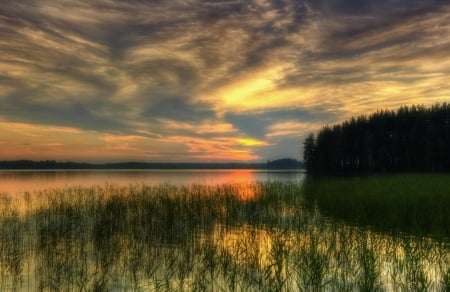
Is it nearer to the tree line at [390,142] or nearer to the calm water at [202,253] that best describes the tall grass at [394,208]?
the calm water at [202,253]

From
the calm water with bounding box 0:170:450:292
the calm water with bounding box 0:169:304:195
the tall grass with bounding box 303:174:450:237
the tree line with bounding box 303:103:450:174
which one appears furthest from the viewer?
the tree line with bounding box 303:103:450:174

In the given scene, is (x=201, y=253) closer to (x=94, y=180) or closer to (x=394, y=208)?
(x=394, y=208)

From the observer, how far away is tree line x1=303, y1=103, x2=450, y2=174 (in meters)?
80.4

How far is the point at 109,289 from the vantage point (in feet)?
28.9

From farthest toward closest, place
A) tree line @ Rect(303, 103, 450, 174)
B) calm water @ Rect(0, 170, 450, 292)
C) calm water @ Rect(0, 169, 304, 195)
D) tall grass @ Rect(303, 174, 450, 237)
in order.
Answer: tree line @ Rect(303, 103, 450, 174) < calm water @ Rect(0, 169, 304, 195) < tall grass @ Rect(303, 174, 450, 237) < calm water @ Rect(0, 170, 450, 292)

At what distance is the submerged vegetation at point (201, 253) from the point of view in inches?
351

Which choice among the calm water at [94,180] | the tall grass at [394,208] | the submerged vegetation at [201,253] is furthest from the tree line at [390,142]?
the submerged vegetation at [201,253]

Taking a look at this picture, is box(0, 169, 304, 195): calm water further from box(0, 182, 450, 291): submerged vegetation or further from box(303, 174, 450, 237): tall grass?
box(303, 174, 450, 237): tall grass

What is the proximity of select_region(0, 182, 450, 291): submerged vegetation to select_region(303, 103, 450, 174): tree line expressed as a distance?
7280cm

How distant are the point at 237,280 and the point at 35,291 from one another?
207 inches

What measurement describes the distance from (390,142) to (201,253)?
293 feet

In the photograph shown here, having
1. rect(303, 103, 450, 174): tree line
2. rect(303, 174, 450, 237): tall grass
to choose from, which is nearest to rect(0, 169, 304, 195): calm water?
rect(303, 103, 450, 174): tree line

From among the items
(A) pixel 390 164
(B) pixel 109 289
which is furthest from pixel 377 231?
(A) pixel 390 164

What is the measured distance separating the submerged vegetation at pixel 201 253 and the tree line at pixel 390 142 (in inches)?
2866
